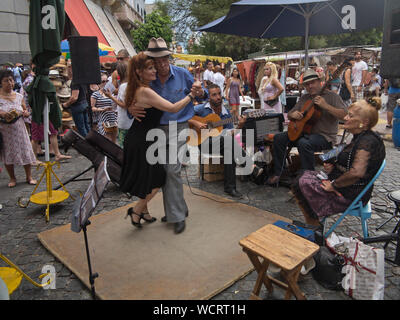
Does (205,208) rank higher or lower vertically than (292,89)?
lower

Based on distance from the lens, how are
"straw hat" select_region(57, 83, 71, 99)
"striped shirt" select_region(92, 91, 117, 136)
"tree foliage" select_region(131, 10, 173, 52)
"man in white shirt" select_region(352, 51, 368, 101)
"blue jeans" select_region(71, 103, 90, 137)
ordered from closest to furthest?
"striped shirt" select_region(92, 91, 117, 136), "blue jeans" select_region(71, 103, 90, 137), "straw hat" select_region(57, 83, 71, 99), "man in white shirt" select_region(352, 51, 368, 101), "tree foliage" select_region(131, 10, 173, 52)

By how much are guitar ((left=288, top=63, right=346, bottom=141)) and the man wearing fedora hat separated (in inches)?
68.0

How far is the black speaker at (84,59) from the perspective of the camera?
5.22 m

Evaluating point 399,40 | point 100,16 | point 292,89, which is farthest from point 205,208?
point 100,16

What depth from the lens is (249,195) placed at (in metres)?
4.66

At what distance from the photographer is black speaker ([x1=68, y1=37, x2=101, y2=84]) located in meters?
5.22

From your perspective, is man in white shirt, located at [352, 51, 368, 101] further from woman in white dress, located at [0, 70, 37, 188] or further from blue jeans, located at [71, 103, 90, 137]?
woman in white dress, located at [0, 70, 37, 188]

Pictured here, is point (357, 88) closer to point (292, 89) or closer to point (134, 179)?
point (292, 89)

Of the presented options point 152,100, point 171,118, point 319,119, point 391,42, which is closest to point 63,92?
point 171,118

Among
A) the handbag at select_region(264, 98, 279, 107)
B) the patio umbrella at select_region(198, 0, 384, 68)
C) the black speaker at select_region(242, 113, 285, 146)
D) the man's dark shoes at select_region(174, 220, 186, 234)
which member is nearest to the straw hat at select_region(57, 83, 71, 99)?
the patio umbrella at select_region(198, 0, 384, 68)

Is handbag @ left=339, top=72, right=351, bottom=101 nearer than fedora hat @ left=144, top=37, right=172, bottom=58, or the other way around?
fedora hat @ left=144, top=37, right=172, bottom=58

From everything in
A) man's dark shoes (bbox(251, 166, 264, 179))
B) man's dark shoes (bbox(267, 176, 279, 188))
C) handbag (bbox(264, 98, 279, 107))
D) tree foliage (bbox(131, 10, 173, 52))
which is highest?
tree foliage (bbox(131, 10, 173, 52))

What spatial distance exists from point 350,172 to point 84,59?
460cm
